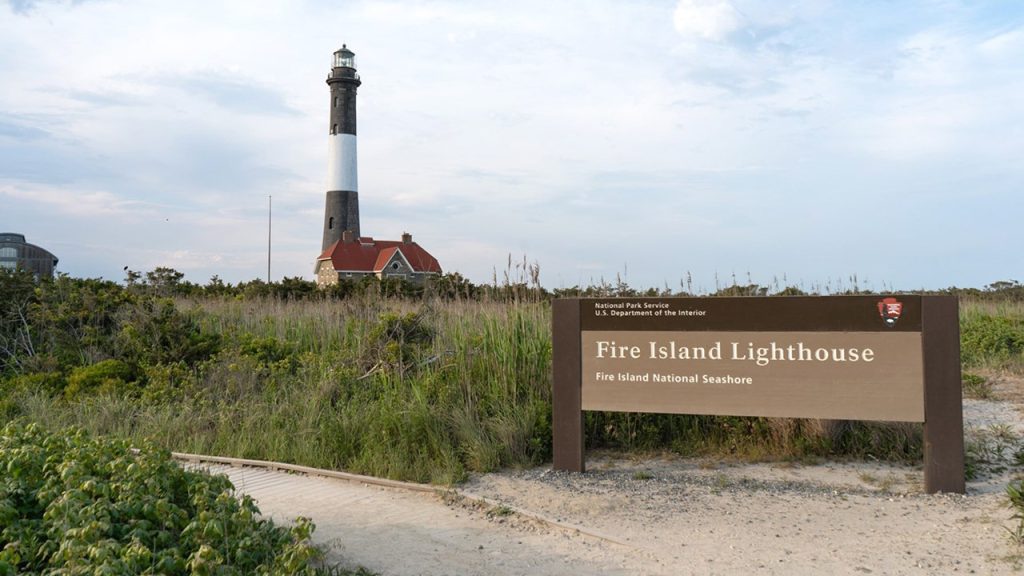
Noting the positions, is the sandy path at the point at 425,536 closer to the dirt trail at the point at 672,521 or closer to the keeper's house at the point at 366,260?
the dirt trail at the point at 672,521

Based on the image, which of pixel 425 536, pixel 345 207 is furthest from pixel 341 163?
pixel 425 536

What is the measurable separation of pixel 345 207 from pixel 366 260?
3597 mm

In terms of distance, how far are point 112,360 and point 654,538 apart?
836 centimetres

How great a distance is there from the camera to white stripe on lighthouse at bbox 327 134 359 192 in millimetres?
45562

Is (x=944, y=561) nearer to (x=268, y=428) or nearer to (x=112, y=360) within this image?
(x=268, y=428)

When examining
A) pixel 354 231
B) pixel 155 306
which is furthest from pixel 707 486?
pixel 354 231

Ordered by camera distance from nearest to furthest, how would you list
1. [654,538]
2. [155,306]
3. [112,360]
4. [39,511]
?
[39,511] → [654,538] → [112,360] → [155,306]

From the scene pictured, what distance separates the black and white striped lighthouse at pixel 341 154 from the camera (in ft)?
150

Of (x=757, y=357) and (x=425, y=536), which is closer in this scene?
(x=425, y=536)

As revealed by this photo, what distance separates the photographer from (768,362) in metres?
5.97

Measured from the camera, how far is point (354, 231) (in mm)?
47094

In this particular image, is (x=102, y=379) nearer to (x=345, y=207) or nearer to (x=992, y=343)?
(x=992, y=343)

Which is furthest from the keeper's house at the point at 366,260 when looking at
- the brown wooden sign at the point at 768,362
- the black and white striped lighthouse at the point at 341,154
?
the brown wooden sign at the point at 768,362

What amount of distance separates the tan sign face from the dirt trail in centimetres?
60
